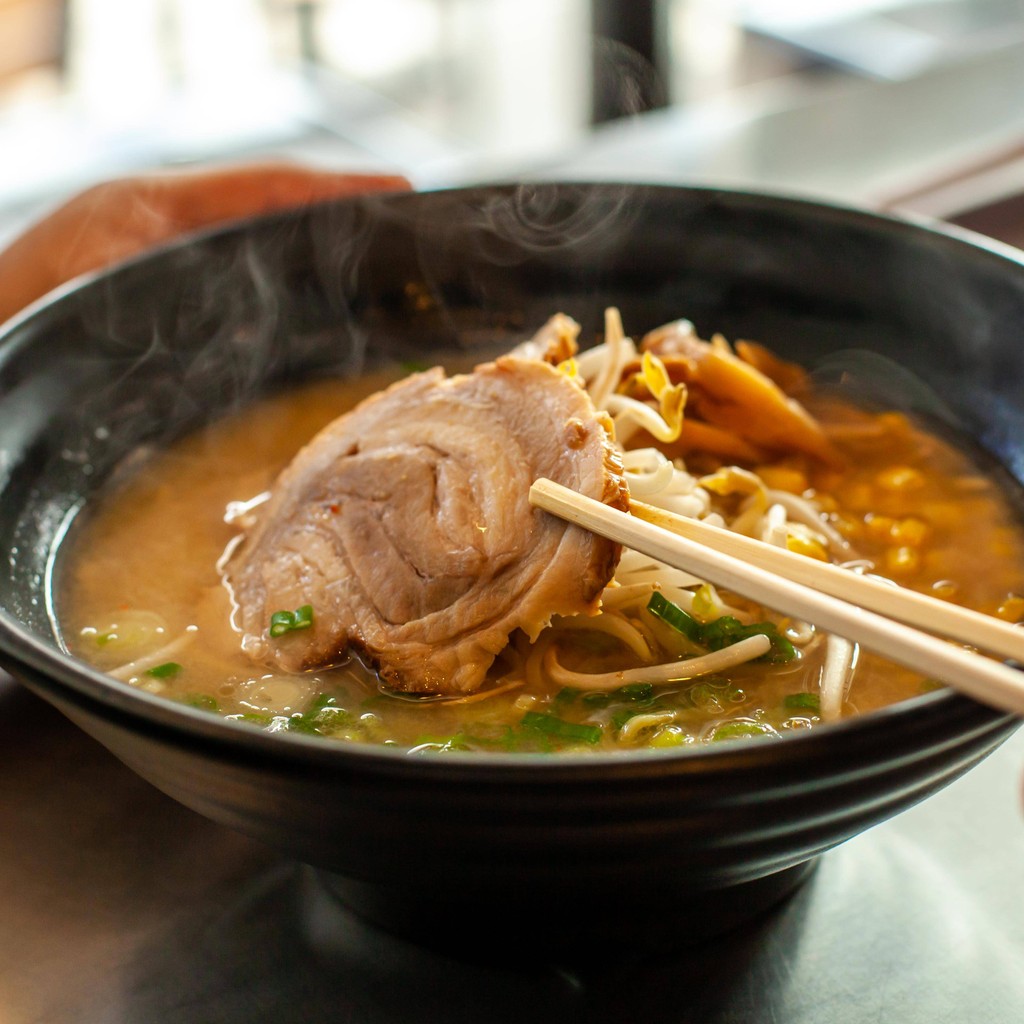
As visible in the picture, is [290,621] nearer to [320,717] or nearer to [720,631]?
[320,717]

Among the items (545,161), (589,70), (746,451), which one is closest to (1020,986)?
(746,451)

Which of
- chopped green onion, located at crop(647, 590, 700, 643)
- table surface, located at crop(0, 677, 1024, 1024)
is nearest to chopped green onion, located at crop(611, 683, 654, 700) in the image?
chopped green onion, located at crop(647, 590, 700, 643)

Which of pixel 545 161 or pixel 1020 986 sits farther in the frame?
pixel 545 161

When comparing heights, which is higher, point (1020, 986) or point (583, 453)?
point (583, 453)

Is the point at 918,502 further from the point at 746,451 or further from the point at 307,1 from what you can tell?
the point at 307,1

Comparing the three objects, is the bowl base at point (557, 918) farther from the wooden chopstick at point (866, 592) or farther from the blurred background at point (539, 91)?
the blurred background at point (539, 91)

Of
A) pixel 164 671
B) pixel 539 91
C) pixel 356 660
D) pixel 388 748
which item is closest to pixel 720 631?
pixel 356 660
